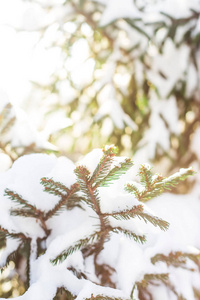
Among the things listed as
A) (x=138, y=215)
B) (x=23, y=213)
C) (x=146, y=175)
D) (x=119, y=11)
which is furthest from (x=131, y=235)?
(x=119, y=11)

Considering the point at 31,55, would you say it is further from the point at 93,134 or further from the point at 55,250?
the point at 55,250

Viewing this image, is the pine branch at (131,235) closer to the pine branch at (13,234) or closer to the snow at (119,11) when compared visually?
the pine branch at (13,234)

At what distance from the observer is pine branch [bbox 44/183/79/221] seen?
914mm

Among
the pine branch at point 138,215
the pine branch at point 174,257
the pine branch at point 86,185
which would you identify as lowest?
the pine branch at point 174,257

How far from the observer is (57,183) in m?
0.87

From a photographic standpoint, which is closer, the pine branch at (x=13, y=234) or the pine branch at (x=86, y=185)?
the pine branch at (x=86, y=185)

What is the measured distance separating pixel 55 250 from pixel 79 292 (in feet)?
0.47

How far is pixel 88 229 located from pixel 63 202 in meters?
0.12

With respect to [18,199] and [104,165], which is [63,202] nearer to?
[18,199]

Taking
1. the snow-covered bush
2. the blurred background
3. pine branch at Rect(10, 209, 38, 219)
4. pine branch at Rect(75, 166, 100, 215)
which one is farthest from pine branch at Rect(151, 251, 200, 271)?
the blurred background

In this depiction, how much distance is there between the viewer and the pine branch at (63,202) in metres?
0.91

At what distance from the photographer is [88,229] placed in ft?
3.19

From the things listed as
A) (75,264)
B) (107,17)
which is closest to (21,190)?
(75,264)

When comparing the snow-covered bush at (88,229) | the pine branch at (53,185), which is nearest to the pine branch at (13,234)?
the snow-covered bush at (88,229)
